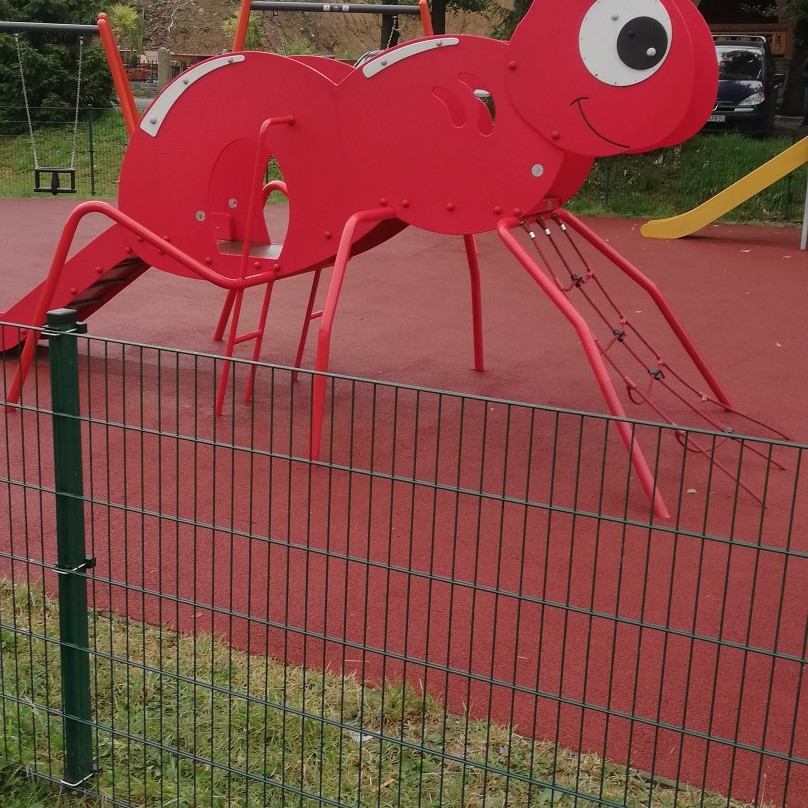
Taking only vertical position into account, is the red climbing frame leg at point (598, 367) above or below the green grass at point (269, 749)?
above

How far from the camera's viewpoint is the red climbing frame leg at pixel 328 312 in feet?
17.8

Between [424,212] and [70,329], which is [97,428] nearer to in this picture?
[424,212]

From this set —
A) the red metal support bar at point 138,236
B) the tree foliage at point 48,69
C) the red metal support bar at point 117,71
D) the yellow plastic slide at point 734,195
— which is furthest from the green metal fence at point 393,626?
the tree foliage at point 48,69

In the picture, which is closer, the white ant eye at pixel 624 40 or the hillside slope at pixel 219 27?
the white ant eye at pixel 624 40

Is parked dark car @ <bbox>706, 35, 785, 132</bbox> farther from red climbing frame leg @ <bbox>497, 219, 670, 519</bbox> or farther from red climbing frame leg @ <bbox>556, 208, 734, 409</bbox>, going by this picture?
red climbing frame leg @ <bbox>497, 219, 670, 519</bbox>

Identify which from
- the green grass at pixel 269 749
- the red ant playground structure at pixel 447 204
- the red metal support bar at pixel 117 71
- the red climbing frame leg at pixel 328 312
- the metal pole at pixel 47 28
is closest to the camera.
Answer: the green grass at pixel 269 749

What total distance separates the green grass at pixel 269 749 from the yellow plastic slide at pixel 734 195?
10.1 m

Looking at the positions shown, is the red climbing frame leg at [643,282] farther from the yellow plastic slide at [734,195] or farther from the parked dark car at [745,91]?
the parked dark car at [745,91]

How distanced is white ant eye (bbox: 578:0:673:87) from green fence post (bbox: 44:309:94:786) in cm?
340

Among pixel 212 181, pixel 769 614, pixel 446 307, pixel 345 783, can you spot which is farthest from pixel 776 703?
pixel 446 307

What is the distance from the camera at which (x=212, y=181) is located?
651cm

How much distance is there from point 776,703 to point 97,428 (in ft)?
12.6

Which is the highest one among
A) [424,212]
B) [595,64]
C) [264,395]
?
[595,64]

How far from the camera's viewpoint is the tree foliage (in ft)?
76.0
